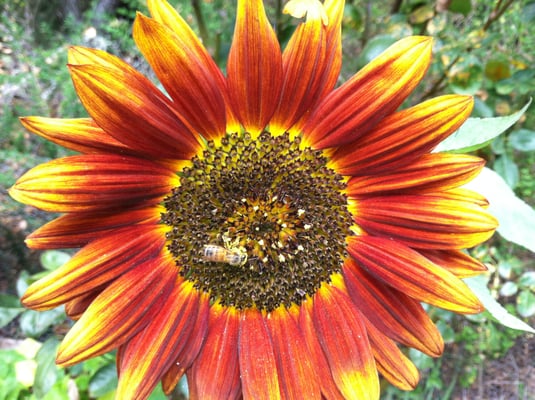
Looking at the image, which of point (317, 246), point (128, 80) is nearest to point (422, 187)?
point (317, 246)

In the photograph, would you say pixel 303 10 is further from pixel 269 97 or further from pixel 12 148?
pixel 12 148

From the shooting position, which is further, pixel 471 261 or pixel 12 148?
pixel 12 148

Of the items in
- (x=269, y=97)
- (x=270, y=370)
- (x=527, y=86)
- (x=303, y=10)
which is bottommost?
(x=527, y=86)

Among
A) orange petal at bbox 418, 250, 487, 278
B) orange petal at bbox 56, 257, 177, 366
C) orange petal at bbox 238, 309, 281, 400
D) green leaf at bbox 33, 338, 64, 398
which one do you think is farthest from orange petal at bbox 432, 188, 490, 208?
green leaf at bbox 33, 338, 64, 398

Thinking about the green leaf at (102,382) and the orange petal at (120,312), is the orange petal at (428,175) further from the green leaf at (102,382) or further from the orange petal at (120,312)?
the green leaf at (102,382)

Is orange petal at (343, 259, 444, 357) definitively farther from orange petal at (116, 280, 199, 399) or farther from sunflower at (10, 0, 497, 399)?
orange petal at (116, 280, 199, 399)

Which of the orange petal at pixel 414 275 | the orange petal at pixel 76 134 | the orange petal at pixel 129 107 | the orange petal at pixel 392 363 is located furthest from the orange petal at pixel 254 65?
the orange petal at pixel 392 363
